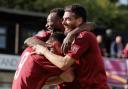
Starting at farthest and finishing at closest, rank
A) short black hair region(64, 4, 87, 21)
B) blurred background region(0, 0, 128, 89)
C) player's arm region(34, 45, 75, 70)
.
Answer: blurred background region(0, 0, 128, 89) < short black hair region(64, 4, 87, 21) < player's arm region(34, 45, 75, 70)

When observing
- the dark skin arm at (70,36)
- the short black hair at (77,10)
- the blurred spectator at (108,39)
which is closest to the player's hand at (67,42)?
the dark skin arm at (70,36)

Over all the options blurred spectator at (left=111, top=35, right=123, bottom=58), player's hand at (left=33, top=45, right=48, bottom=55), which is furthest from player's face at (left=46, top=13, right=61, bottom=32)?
blurred spectator at (left=111, top=35, right=123, bottom=58)

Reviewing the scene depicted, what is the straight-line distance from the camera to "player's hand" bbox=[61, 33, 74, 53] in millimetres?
6336

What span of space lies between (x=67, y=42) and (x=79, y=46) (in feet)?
0.41

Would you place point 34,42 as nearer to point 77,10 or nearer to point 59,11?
point 59,11

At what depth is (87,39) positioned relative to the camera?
20.9 ft

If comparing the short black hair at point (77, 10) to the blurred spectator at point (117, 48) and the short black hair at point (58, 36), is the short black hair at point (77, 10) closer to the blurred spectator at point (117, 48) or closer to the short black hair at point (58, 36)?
the short black hair at point (58, 36)

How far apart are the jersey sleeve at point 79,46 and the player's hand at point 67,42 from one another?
1.6 inches

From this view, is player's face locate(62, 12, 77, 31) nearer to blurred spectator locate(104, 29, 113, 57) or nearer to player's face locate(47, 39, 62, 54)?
player's face locate(47, 39, 62, 54)

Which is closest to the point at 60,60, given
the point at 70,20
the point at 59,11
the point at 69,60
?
the point at 69,60

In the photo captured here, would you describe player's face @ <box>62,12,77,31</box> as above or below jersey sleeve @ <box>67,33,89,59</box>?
above

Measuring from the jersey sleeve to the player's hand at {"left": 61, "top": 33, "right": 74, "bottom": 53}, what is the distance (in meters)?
0.04

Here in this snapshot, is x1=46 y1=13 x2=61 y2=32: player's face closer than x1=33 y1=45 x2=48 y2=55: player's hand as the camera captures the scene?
No

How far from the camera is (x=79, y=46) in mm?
6336
